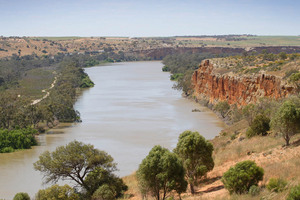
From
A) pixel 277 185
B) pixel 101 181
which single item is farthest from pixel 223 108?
pixel 277 185

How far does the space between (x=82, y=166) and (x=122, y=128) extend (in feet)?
64.8

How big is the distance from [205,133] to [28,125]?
1797 centimetres

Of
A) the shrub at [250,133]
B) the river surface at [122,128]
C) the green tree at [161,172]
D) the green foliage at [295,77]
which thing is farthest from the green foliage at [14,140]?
the green foliage at [295,77]

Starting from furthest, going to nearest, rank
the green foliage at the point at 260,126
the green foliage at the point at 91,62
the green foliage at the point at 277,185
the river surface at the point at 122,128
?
the green foliage at the point at 91,62
the river surface at the point at 122,128
the green foliage at the point at 260,126
the green foliage at the point at 277,185

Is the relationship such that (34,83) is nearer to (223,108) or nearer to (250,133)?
(223,108)

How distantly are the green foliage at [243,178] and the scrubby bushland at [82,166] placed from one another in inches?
311

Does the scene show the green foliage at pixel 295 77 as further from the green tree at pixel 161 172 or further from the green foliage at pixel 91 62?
the green foliage at pixel 91 62

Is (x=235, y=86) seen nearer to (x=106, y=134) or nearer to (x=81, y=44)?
(x=106, y=134)

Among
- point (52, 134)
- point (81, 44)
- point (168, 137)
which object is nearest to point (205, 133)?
point (168, 137)

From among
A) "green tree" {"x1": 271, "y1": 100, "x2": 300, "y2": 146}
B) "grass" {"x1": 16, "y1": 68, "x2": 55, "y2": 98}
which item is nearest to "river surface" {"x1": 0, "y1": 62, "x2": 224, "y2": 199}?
"grass" {"x1": 16, "y1": 68, "x2": 55, "y2": 98}

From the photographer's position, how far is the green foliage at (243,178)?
14.8 m

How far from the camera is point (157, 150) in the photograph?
1689 cm

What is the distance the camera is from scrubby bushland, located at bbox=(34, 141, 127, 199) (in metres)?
20.5

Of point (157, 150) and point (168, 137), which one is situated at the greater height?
point (157, 150)
